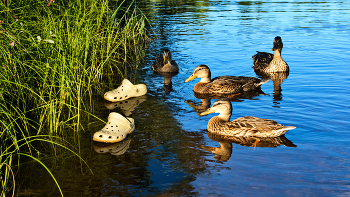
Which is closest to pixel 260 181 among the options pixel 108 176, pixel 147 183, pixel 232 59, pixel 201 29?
pixel 147 183

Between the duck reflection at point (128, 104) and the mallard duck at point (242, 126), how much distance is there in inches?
88.7

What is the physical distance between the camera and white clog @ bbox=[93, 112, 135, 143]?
23.4 feet

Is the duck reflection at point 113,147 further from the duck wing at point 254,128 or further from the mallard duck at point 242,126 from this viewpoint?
the duck wing at point 254,128

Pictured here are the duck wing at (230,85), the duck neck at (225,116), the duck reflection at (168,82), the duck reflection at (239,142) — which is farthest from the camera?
the duck reflection at (168,82)

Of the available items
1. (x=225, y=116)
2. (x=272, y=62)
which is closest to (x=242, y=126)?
(x=225, y=116)

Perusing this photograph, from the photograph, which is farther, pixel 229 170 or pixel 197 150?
pixel 197 150

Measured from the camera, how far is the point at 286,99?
31.8 ft

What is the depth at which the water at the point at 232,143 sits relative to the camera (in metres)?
5.64

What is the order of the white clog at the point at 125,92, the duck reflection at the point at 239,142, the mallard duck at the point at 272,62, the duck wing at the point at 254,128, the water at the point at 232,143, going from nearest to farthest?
the water at the point at 232,143, the duck reflection at the point at 239,142, the duck wing at the point at 254,128, the white clog at the point at 125,92, the mallard duck at the point at 272,62

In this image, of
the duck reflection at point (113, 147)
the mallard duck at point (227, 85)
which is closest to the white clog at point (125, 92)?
the mallard duck at point (227, 85)

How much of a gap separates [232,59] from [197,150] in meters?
7.84

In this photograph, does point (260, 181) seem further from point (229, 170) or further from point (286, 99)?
point (286, 99)

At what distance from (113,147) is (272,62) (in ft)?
24.8

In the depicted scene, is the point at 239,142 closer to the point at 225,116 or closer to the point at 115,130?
the point at 225,116
